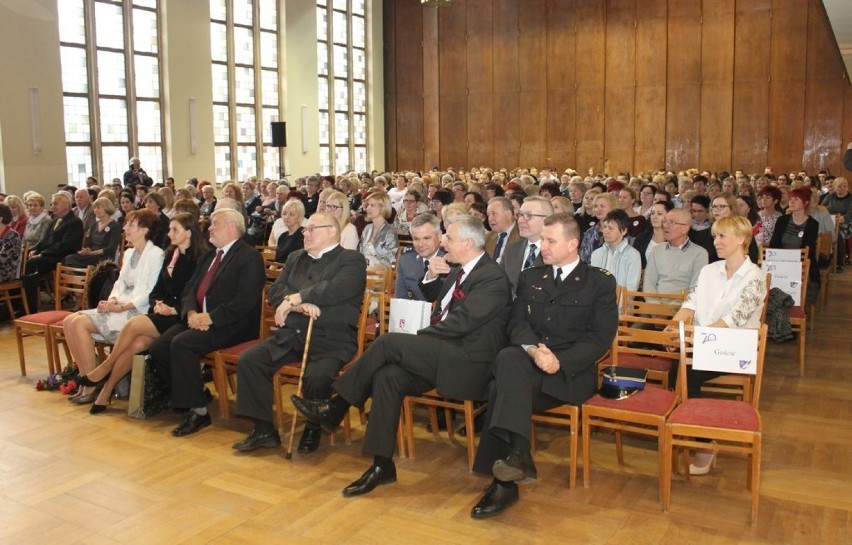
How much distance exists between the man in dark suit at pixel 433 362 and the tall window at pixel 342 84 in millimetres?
15381

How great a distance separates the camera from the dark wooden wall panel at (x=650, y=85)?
18.4 meters

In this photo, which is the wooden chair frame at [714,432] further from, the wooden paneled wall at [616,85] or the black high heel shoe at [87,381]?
the wooden paneled wall at [616,85]

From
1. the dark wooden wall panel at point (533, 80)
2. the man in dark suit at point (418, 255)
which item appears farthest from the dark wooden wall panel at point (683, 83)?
the man in dark suit at point (418, 255)

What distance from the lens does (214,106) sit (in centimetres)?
1609

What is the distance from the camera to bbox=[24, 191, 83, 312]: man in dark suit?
8.22 meters

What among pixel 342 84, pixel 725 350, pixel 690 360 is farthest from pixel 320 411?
pixel 342 84

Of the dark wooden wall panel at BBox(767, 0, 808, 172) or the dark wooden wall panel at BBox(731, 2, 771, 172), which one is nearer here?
the dark wooden wall panel at BBox(767, 0, 808, 172)

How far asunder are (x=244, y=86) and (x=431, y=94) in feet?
18.8

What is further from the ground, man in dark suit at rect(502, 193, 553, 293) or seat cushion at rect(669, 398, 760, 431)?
man in dark suit at rect(502, 193, 553, 293)

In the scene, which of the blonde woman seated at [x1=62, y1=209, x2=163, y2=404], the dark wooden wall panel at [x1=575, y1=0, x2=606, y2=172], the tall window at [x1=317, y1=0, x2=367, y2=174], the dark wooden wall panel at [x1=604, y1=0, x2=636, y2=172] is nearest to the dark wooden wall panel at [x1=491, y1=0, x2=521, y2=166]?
the dark wooden wall panel at [x1=575, y1=0, x2=606, y2=172]

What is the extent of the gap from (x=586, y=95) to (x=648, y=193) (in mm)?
11239

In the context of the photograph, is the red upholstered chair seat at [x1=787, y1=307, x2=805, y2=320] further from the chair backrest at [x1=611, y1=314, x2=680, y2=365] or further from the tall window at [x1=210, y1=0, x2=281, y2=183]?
the tall window at [x1=210, y1=0, x2=281, y2=183]

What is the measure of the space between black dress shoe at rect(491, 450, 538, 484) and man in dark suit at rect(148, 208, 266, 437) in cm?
213

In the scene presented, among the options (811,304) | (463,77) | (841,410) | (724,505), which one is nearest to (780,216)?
(811,304)
